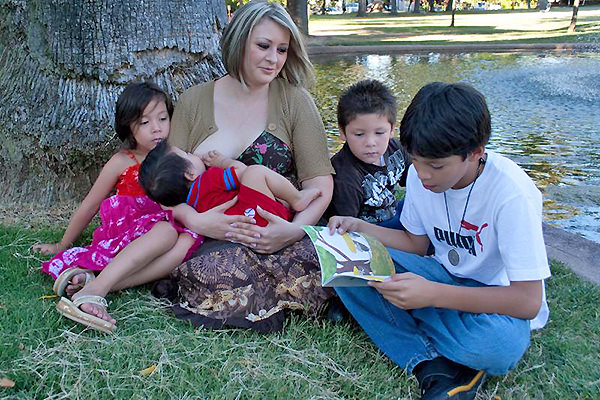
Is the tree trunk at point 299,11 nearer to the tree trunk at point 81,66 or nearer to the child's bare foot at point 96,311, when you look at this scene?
the tree trunk at point 81,66

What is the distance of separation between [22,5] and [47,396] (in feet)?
8.46

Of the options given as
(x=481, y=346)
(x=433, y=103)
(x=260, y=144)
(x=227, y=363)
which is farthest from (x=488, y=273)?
(x=260, y=144)

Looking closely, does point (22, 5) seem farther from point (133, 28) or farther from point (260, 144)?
point (260, 144)

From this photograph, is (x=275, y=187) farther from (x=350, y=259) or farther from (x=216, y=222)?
(x=350, y=259)

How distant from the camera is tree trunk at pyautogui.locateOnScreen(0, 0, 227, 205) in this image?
3629 mm

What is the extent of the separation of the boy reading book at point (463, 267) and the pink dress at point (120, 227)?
44.9 inches

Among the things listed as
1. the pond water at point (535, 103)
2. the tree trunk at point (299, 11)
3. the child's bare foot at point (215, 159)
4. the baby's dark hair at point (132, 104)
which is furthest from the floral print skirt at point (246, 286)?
the tree trunk at point (299, 11)

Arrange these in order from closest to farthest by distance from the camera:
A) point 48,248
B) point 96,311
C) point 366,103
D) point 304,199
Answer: point 96,311 → point 304,199 → point 366,103 → point 48,248

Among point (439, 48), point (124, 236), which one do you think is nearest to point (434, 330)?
point (124, 236)

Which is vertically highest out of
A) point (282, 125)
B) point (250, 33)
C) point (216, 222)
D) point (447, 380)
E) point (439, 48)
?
point (250, 33)

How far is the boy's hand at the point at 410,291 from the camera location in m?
2.15

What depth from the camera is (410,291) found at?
2150mm

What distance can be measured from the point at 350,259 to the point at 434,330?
42 centimetres

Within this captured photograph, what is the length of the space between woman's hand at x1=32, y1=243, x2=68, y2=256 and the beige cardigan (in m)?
0.89
